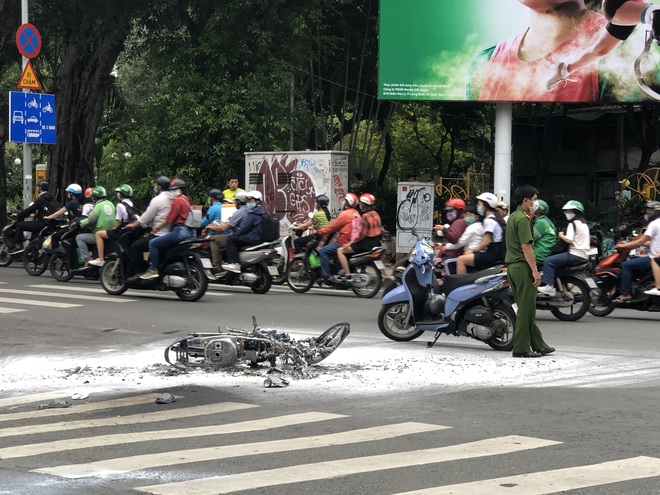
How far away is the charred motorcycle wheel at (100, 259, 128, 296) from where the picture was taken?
58.7ft

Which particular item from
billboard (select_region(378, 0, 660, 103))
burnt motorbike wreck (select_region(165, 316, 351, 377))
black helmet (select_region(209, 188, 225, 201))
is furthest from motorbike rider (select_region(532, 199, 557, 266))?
billboard (select_region(378, 0, 660, 103))

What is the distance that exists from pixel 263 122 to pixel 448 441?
2146 centimetres

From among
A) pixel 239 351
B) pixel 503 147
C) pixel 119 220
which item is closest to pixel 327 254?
pixel 119 220

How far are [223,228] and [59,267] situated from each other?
326 cm

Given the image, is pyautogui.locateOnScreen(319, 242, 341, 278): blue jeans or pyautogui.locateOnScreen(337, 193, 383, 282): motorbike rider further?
pyautogui.locateOnScreen(319, 242, 341, 278): blue jeans

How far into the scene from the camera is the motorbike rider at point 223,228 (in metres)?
18.6

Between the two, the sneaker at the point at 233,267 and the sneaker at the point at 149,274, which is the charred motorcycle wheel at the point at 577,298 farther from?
the sneaker at the point at 149,274

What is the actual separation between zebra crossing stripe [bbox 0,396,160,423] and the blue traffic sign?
17.3 m

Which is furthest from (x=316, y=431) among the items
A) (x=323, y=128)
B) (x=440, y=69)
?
(x=323, y=128)

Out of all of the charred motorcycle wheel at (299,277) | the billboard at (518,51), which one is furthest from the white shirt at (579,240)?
the billboard at (518,51)

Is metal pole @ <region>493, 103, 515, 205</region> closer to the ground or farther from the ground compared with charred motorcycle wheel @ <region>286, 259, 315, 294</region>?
farther from the ground

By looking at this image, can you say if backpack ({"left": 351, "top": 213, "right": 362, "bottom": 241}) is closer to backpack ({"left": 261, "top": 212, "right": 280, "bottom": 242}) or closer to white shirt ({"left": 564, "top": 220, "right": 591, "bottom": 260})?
backpack ({"left": 261, "top": 212, "right": 280, "bottom": 242})

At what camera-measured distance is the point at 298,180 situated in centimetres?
2614

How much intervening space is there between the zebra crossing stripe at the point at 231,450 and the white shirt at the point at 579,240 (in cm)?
752
